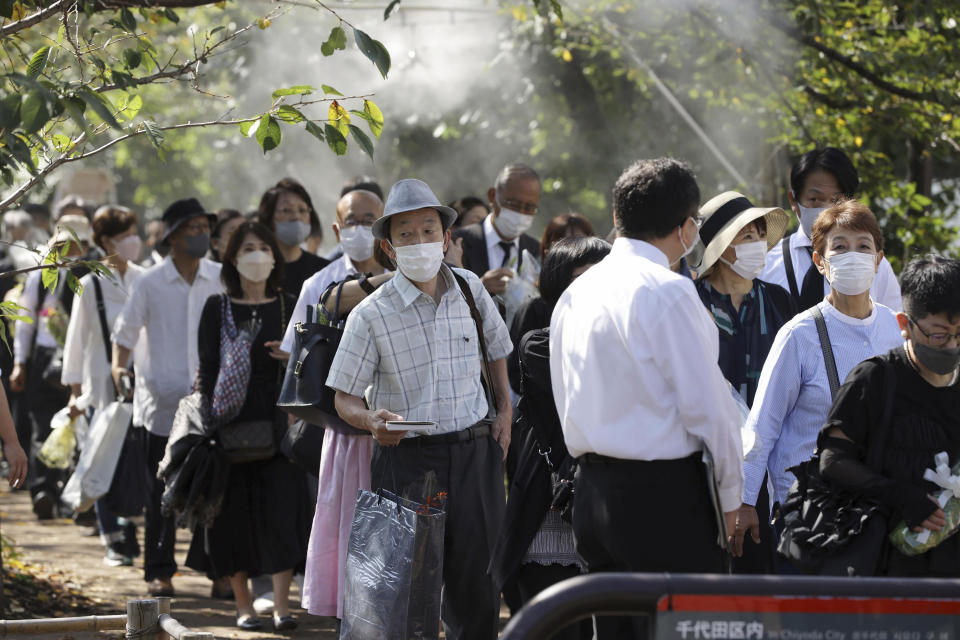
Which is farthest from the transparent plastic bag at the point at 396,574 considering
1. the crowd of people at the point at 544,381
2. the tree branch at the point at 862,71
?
the tree branch at the point at 862,71

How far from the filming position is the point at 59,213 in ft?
41.6

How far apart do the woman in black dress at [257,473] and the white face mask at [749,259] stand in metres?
2.63

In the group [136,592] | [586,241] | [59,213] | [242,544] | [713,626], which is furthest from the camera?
[59,213]

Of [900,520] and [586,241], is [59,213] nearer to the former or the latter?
[586,241]

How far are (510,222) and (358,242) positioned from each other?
1.24 metres

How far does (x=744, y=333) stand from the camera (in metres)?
5.52

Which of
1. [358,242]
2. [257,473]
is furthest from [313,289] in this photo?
[257,473]

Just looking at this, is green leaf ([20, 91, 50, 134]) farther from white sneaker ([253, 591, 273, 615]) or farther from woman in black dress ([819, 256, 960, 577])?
white sneaker ([253, 591, 273, 615])

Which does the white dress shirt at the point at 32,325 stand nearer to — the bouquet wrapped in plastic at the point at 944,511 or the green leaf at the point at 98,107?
the green leaf at the point at 98,107

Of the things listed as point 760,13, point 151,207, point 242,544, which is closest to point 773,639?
point 242,544

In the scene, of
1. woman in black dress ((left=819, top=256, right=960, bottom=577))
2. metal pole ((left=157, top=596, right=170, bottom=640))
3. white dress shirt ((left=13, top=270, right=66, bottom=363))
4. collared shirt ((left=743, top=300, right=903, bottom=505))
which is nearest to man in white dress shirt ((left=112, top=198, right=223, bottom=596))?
white dress shirt ((left=13, top=270, right=66, bottom=363))

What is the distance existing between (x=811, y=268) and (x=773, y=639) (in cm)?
345

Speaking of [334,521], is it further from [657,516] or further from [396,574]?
[657,516]

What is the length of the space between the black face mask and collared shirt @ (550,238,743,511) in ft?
2.30
